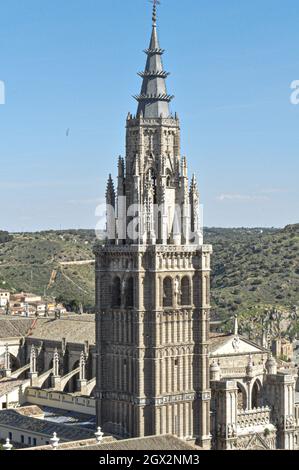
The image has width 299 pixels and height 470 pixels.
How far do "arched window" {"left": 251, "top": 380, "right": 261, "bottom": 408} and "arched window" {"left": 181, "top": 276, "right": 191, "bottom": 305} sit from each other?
7.41 meters

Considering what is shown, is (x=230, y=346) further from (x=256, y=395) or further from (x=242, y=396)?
(x=256, y=395)

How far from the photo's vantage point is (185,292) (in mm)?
52531

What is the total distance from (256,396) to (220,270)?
82281 mm

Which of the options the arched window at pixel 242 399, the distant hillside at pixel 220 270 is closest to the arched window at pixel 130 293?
the arched window at pixel 242 399

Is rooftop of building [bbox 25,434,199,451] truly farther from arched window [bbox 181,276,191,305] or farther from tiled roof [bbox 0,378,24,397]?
tiled roof [bbox 0,378,24,397]

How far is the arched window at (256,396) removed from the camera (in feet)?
188

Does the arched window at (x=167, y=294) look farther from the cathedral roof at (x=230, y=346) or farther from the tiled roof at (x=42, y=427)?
the tiled roof at (x=42, y=427)

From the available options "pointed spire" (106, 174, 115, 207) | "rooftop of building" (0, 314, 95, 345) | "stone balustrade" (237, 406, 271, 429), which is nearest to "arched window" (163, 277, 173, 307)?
"pointed spire" (106, 174, 115, 207)

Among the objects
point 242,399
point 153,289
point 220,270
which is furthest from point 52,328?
point 220,270

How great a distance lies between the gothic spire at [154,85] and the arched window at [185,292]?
7.70 m

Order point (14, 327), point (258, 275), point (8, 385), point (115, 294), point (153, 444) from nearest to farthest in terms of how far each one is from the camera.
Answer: point (153, 444) → point (115, 294) → point (8, 385) → point (14, 327) → point (258, 275)

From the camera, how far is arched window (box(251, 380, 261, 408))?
57.2 meters

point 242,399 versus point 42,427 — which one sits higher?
→ point 242,399
